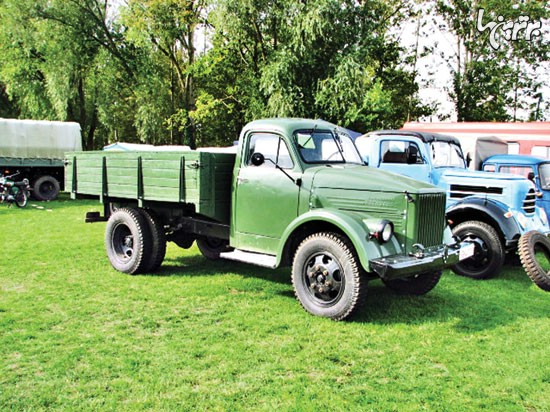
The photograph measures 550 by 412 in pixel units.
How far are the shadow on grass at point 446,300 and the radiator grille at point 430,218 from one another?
803 millimetres

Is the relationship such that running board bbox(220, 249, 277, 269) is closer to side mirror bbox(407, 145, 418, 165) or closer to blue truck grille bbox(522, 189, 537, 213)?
side mirror bbox(407, 145, 418, 165)

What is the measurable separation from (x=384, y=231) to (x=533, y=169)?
18.4 feet

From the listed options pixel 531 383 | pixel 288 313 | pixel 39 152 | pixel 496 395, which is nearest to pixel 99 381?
pixel 288 313

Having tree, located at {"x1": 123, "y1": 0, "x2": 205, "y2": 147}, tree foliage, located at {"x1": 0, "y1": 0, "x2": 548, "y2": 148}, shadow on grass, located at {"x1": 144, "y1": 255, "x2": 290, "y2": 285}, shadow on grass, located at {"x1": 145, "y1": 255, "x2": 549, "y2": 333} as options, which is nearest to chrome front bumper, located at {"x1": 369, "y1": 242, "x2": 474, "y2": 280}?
shadow on grass, located at {"x1": 145, "y1": 255, "x2": 549, "y2": 333}

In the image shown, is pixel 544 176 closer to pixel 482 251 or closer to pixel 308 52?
pixel 482 251

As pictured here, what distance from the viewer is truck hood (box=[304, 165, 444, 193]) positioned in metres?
5.36

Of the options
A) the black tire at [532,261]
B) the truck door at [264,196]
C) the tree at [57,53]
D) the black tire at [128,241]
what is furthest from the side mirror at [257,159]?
the tree at [57,53]

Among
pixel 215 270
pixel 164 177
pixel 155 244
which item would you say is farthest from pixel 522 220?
pixel 155 244

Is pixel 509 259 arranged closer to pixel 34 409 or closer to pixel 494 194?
pixel 494 194

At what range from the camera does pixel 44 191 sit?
18.5m

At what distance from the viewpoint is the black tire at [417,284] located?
616cm

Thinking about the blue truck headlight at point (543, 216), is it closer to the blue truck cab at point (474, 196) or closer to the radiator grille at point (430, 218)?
the blue truck cab at point (474, 196)

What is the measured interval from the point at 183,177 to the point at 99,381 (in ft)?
10.1

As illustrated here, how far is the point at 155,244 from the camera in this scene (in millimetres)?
7105
